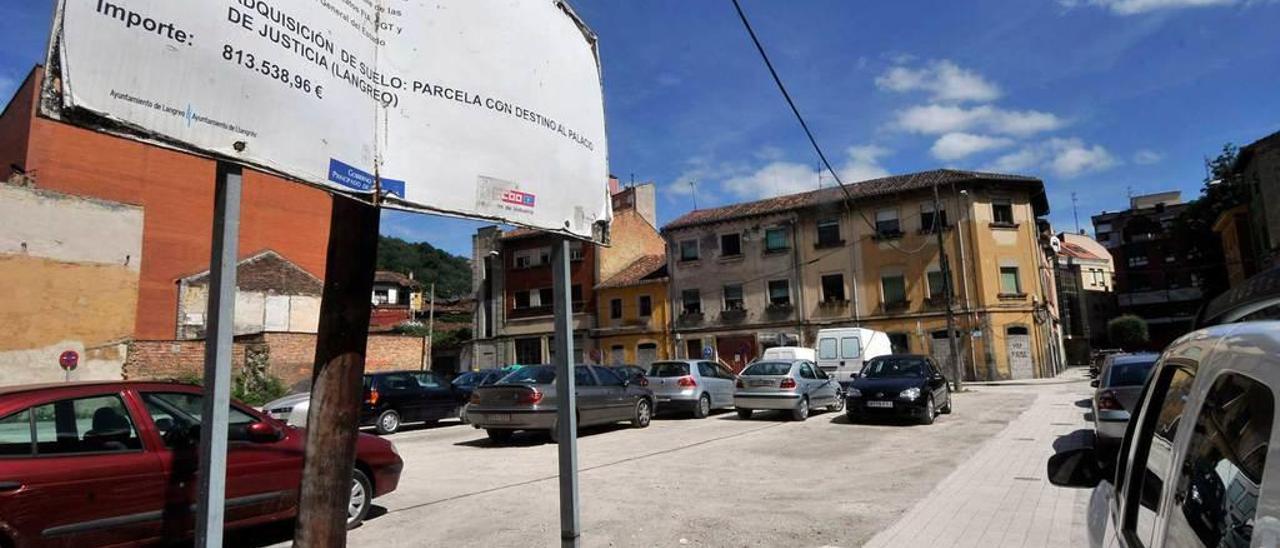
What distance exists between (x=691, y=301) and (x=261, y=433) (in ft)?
115

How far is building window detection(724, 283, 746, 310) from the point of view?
39031 mm

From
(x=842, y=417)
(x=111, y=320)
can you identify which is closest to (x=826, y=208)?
(x=842, y=417)

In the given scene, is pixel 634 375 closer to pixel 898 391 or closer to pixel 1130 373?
pixel 898 391

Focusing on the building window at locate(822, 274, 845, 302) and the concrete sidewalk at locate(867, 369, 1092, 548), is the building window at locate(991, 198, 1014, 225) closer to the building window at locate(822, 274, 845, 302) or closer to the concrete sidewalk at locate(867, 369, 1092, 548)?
the building window at locate(822, 274, 845, 302)

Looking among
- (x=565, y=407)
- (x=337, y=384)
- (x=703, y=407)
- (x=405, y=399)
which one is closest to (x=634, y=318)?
(x=703, y=407)

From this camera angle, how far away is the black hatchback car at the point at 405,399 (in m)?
16.5

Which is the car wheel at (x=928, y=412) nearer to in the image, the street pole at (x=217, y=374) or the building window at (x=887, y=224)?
the street pole at (x=217, y=374)

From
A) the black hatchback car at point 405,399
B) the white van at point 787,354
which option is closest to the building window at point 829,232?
the white van at point 787,354

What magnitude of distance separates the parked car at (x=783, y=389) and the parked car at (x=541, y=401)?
3046mm

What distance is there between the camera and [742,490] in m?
8.04

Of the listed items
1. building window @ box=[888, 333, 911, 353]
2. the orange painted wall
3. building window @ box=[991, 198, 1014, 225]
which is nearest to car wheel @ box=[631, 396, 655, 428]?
building window @ box=[888, 333, 911, 353]

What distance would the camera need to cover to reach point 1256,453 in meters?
1.44

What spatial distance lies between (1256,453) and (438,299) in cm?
6932

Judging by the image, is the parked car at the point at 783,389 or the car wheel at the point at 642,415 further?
the parked car at the point at 783,389
